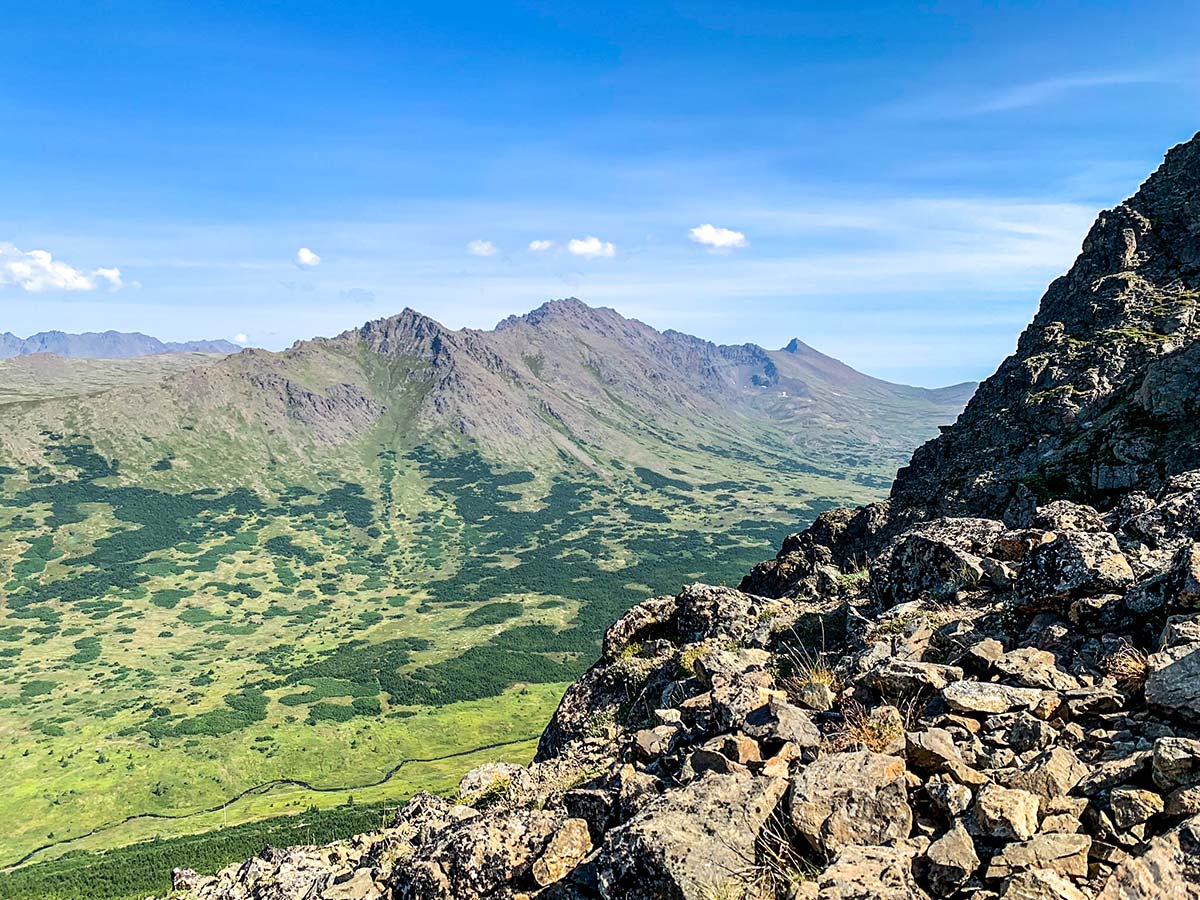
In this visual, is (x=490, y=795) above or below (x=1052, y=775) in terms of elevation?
below

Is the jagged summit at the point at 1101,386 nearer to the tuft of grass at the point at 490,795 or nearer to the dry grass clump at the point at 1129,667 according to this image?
the dry grass clump at the point at 1129,667

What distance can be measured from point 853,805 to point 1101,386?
87.5 metres

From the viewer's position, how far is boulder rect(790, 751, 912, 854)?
36.3 feet

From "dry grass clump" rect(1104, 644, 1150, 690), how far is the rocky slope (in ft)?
0.18

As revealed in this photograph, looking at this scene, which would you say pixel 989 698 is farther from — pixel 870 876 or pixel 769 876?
pixel 769 876

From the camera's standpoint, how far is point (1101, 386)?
256 ft

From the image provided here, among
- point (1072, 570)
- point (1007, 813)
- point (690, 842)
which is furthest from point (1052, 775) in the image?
point (1072, 570)

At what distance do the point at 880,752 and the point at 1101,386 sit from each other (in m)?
85.6

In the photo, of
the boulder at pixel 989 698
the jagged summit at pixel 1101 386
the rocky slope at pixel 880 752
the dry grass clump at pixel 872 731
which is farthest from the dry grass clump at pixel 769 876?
the jagged summit at pixel 1101 386

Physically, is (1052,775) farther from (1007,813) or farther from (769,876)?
(769,876)

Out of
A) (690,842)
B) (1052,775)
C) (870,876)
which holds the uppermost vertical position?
(1052,775)

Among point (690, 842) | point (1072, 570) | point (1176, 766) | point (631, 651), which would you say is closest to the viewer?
point (1176, 766)

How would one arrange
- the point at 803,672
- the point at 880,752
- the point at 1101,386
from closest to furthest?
the point at 880,752 < the point at 803,672 < the point at 1101,386

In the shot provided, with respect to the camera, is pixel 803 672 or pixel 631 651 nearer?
pixel 803 672
